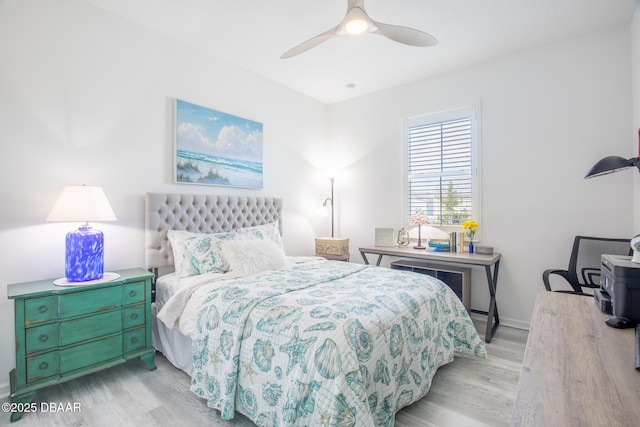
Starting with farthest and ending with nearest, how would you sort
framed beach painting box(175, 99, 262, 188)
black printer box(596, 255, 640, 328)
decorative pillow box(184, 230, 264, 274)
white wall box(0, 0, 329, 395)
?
framed beach painting box(175, 99, 262, 188) < decorative pillow box(184, 230, 264, 274) < white wall box(0, 0, 329, 395) < black printer box(596, 255, 640, 328)

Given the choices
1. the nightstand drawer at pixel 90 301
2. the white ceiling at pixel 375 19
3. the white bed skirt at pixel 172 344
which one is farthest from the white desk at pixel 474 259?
the nightstand drawer at pixel 90 301

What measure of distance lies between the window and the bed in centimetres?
148

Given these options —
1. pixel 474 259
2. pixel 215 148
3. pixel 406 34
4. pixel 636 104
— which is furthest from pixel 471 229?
pixel 215 148

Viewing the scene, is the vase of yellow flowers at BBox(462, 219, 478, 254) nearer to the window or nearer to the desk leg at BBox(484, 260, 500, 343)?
the window

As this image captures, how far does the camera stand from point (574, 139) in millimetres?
3018

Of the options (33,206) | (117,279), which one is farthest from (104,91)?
(117,279)

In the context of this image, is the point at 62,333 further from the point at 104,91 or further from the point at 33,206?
the point at 104,91

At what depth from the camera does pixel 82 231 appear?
2.29 meters

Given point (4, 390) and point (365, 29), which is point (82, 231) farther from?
point (365, 29)

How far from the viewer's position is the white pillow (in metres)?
2.67

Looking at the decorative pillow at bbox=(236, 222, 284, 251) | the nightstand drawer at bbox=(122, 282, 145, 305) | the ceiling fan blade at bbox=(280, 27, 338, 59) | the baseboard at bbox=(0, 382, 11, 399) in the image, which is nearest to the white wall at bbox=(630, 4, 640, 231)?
the ceiling fan blade at bbox=(280, 27, 338, 59)

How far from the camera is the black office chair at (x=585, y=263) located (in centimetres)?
280

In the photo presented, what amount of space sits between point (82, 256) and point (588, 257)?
13.5ft

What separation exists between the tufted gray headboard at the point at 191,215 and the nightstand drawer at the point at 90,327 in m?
0.59
